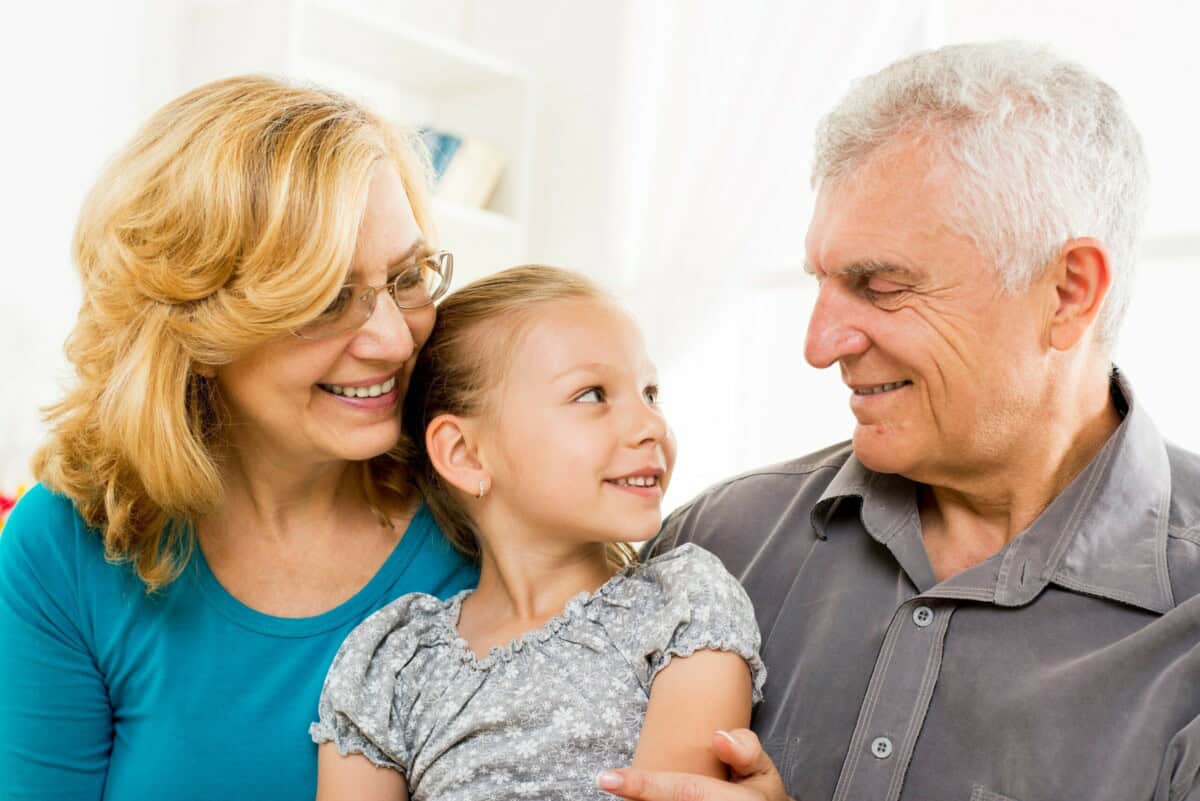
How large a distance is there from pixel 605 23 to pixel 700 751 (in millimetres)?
2991

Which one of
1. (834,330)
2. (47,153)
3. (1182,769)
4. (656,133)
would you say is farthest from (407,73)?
(1182,769)

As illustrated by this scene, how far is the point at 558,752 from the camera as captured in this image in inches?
Answer: 56.7

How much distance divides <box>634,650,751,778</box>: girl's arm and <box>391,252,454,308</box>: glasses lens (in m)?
0.61

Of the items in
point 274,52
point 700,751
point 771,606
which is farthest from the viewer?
point 274,52

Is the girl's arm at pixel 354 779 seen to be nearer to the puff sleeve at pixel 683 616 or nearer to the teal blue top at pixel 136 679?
the teal blue top at pixel 136 679

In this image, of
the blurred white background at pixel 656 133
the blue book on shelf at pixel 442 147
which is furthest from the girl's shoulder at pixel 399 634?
the blue book on shelf at pixel 442 147

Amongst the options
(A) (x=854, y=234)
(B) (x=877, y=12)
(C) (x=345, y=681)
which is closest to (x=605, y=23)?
(B) (x=877, y=12)

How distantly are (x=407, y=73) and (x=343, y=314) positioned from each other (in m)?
2.49

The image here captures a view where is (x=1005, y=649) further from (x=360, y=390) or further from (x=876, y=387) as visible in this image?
(x=360, y=390)

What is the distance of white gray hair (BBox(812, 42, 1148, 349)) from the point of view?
4.97 ft

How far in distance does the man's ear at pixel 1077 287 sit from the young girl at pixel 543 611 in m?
0.55

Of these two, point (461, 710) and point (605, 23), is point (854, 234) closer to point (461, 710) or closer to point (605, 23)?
point (461, 710)

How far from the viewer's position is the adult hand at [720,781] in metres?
1.22

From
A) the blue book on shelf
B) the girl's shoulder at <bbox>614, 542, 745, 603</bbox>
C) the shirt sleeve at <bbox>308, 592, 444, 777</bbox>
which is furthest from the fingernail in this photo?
the blue book on shelf
